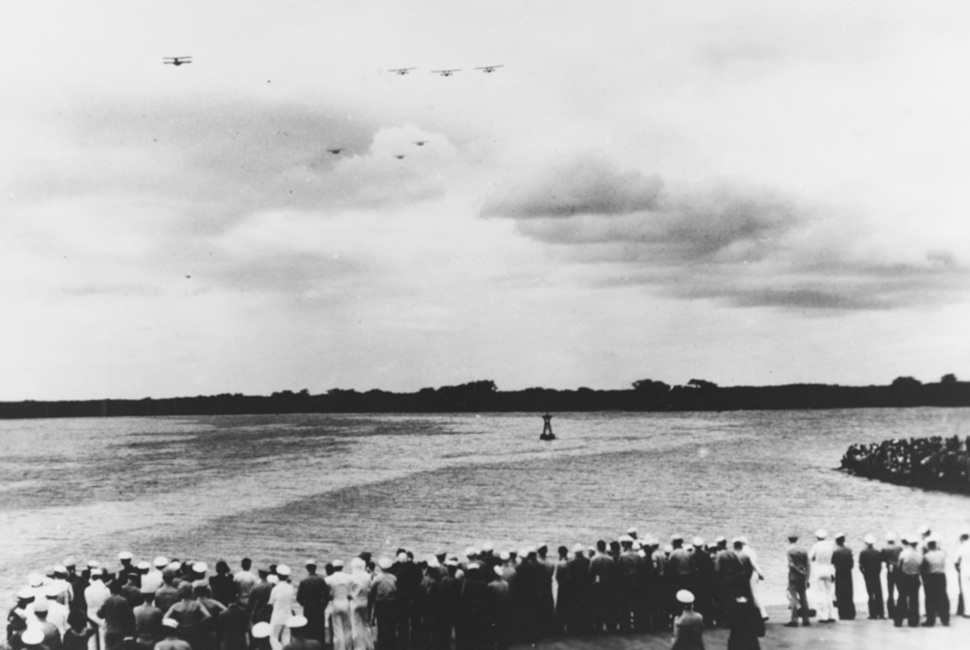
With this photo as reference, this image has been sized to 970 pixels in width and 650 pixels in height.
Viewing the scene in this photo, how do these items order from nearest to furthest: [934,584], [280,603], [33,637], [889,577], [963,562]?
[33,637], [280,603], [934,584], [963,562], [889,577]

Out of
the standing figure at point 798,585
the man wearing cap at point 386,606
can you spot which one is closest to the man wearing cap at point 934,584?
the standing figure at point 798,585

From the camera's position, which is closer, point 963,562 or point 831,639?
point 831,639

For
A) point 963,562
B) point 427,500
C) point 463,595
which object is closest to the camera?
point 463,595

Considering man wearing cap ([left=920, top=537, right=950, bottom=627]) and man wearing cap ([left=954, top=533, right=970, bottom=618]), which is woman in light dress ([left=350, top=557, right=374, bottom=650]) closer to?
man wearing cap ([left=920, top=537, right=950, bottom=627])

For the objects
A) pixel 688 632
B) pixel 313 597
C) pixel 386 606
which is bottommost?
pixel 386 606

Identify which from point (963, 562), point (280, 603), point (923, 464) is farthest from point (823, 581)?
point (923, 464)

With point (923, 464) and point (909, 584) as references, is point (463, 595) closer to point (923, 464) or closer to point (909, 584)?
point (909, 584)
